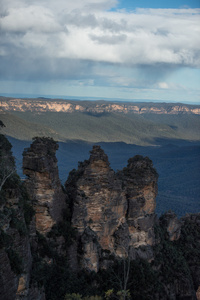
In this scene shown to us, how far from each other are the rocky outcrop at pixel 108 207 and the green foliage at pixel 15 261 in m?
7.75

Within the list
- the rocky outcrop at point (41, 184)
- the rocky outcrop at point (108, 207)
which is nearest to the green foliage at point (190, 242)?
the rocky outcrop at point (108, 207)

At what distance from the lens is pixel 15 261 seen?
41.9ft

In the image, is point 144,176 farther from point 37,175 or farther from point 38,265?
point 38,265

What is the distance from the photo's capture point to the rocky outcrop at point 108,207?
2086 centimetres

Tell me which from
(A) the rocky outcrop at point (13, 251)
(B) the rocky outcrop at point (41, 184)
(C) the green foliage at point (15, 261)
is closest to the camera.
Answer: (A) the rocky outcrop at point (13, 251)

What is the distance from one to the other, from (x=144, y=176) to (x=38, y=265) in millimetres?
11780

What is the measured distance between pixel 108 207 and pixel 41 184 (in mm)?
5089

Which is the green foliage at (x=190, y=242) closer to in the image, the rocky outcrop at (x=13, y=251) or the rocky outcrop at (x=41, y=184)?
the rocky outcrop at (x=41, y=184)

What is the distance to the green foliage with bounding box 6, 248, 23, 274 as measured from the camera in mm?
12633

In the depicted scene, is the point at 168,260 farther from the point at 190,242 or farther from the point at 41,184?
the point at 41,184

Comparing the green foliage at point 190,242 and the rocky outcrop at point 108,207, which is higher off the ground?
the rocky outcrop at point 108,207

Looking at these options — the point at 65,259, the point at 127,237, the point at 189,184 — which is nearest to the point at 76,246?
the point at 65,259

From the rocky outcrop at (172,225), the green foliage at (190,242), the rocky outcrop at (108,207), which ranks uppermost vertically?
the rocky outcrop at (108,207)

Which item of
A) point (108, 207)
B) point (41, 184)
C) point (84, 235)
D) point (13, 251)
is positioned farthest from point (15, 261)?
point (108, 207)
